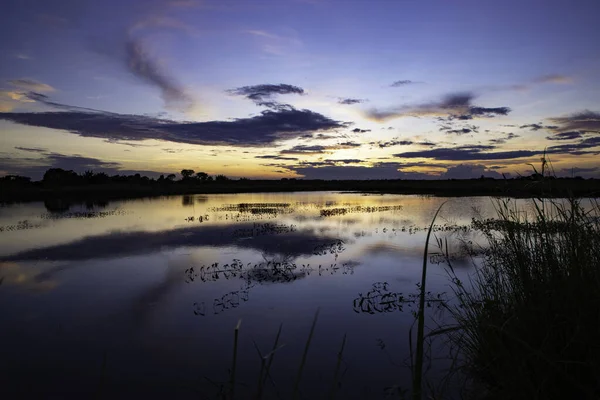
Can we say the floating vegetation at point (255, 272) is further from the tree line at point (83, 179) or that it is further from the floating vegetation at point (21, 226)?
the tree line at point (83, 179)

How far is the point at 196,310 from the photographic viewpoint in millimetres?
10453

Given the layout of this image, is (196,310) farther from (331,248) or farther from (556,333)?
(331,248)

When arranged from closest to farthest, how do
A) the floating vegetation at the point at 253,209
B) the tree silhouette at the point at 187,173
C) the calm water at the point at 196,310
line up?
the calm water at the point at 196,310, the floating vegetation at the point at 253,209, the tree silhouette at the point at 187,173

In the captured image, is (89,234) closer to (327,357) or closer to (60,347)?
(60,347)

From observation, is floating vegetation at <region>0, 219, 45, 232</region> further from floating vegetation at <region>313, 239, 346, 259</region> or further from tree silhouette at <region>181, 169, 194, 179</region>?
tree silhouette at <region>181, 169, 194, 179</region>

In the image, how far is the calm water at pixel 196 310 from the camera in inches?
277

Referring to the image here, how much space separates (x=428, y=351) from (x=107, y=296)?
32.5 ft

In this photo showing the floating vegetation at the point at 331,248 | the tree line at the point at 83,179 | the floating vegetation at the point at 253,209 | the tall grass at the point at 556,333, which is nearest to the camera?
the tall grass at the point at 556,333

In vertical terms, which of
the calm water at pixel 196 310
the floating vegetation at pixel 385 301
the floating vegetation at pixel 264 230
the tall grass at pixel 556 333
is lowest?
the calm water at pixel 196 310

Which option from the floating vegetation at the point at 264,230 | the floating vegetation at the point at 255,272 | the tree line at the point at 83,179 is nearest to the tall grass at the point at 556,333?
the floating vegetation at the point at 255,272

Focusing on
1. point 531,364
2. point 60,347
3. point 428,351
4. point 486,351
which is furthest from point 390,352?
point 60,347

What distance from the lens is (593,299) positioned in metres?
3.96

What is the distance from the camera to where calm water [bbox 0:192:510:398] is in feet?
23.0

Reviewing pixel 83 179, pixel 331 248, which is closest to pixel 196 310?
pixel 331 248
